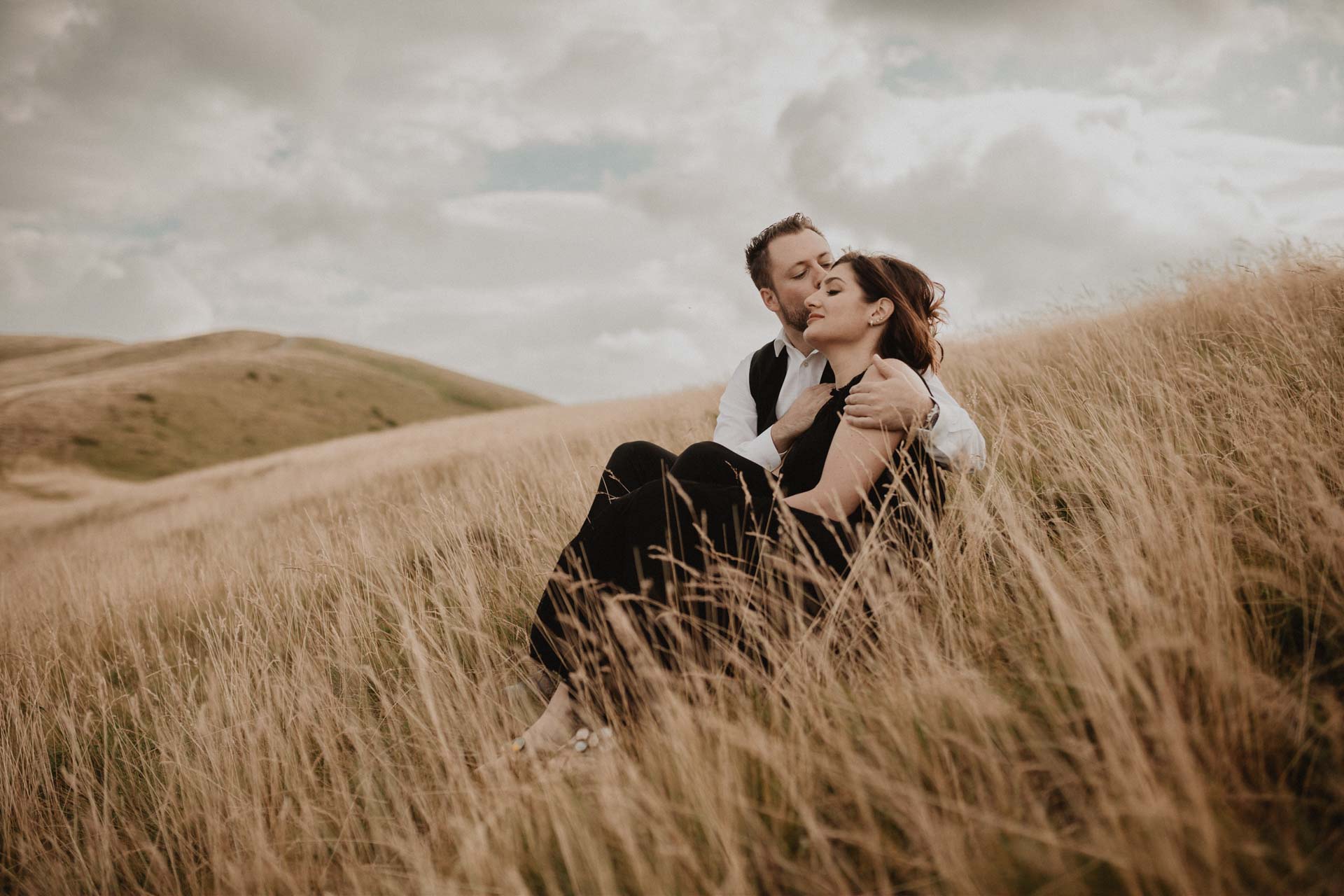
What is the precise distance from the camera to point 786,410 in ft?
12.8

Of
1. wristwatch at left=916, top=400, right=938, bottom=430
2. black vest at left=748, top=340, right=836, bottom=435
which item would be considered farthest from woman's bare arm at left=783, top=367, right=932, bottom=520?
black vest at left=748, top=340, right=836, bottom=435

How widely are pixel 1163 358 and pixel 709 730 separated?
15.3ft

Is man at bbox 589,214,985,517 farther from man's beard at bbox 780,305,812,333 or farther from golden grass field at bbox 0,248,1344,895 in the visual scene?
golden grass field at bbox 0,248,1344,895

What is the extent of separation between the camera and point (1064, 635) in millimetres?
1499

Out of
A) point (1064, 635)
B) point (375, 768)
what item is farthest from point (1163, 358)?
point (375, 768)

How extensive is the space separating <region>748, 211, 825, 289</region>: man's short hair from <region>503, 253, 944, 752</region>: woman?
6.23ft

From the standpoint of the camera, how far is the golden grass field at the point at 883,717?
1.20 meters

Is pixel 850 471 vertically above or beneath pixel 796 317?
beneath

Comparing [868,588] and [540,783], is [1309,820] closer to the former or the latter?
[868,588]

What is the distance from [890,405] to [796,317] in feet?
6.35

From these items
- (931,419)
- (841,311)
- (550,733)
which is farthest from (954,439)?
(550,733)

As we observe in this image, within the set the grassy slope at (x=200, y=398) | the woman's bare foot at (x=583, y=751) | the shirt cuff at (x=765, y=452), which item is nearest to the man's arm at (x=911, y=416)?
the shirt cuff at (x=765, y=452)

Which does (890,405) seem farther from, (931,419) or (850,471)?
(931,419)

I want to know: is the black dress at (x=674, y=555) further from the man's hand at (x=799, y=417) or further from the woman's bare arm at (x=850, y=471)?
the man's hand at (x=799, y=417)
